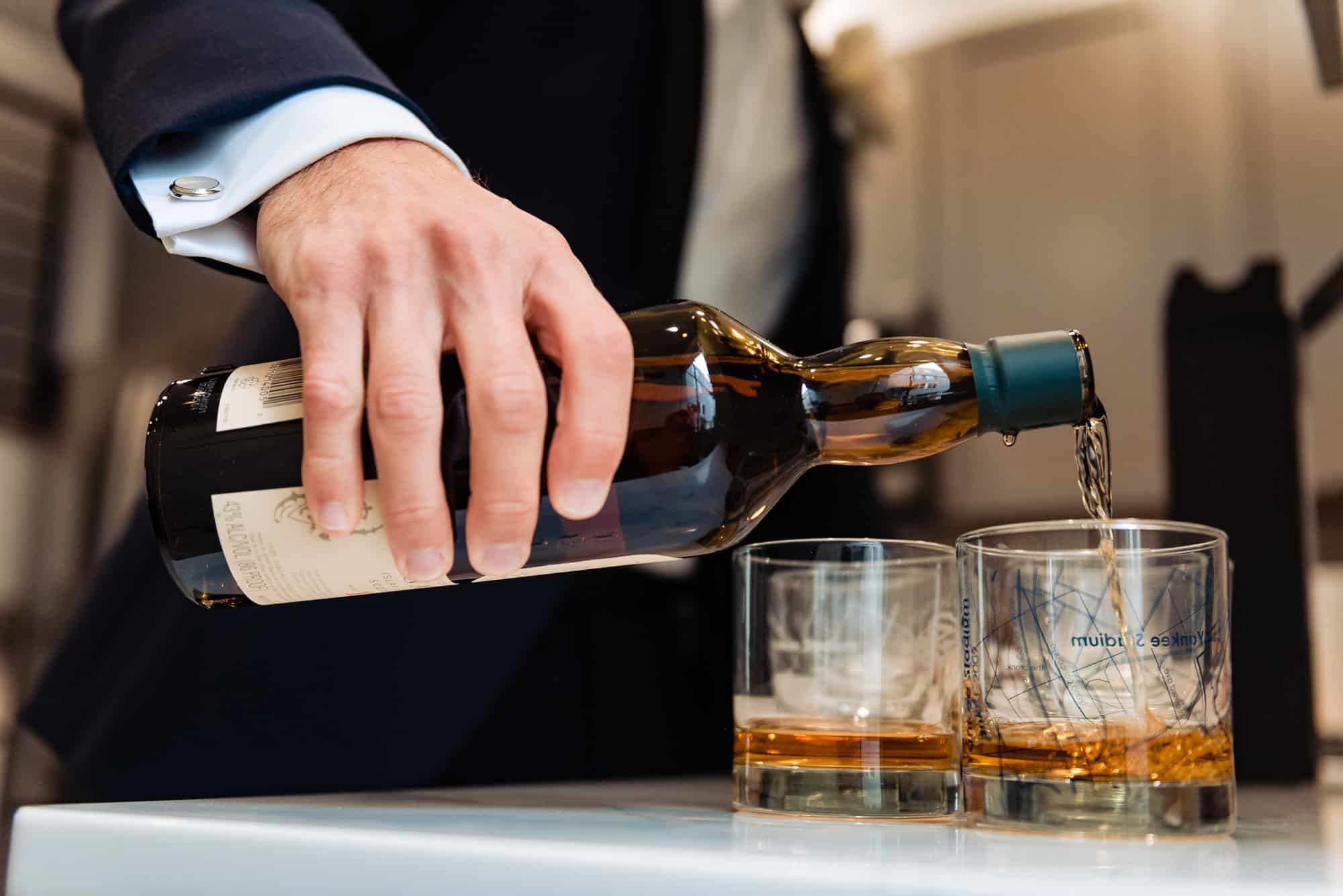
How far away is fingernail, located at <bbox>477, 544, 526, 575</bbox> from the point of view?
0.48m

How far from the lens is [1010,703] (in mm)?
475

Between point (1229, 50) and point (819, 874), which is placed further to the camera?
point (1229, 50)

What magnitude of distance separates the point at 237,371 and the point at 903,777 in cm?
37

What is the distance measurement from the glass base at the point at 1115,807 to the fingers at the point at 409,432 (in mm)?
258

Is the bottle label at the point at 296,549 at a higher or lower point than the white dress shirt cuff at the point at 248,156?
lower

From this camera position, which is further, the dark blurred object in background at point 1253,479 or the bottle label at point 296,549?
the dark blurred object in background at point 1253,479

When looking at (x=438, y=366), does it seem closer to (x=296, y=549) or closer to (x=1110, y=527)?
(x=296, y=549)

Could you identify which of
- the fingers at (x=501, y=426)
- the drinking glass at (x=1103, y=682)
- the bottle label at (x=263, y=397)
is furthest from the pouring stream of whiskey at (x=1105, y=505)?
the bottle label at (x=263, y=397)

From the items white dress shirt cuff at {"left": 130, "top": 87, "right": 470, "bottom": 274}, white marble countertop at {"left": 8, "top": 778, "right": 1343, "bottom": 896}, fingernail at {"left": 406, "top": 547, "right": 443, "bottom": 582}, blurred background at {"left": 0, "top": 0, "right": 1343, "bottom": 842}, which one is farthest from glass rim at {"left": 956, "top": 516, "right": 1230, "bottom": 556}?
blurred background at {"left": 0, "top": 0, "right": 1343, "bottom": 842}

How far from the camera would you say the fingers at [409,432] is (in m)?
0.46

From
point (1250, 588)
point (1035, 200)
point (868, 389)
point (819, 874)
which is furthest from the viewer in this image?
point (1035, 200)

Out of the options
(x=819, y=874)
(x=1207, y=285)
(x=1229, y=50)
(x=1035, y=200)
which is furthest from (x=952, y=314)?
(x=819, y=874)

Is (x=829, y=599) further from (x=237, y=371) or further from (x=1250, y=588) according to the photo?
(x=1250, y=588)

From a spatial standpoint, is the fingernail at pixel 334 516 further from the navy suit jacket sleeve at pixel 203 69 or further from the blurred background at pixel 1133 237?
the blurred background at pixel 1133 237
